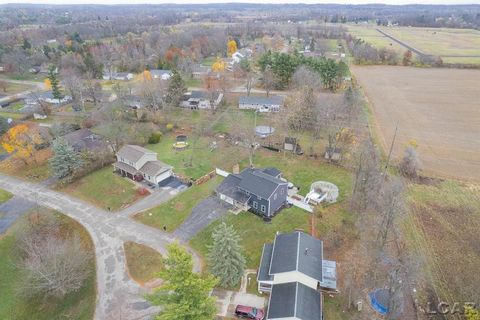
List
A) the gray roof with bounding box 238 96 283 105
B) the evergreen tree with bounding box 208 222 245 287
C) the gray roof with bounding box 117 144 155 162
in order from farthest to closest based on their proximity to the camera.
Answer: the gray roof with bounding box 238 96 283 105
the gray roof with bounding box 117 144 155 162
the evergreen tree with bounding box 208 222 245 287

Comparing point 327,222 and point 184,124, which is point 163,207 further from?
point 184,124

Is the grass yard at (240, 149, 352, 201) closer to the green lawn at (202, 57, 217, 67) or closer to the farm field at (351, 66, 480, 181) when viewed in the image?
the farm field at (351, 66, 480, 181)

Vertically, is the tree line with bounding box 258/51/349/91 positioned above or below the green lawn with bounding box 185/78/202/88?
above

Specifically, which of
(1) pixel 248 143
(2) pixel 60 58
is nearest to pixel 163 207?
(1) pixel 248 143

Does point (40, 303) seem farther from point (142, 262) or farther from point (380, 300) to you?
point (380, 300)

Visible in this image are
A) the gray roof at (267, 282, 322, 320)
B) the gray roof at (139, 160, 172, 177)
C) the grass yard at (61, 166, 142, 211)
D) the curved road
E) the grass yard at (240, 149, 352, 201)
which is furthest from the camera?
the gray roof at (139, 160, 172, 177)

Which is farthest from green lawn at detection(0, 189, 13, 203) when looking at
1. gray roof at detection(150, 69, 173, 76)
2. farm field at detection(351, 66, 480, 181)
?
gray roof at detection(150, 69, 173, 76)

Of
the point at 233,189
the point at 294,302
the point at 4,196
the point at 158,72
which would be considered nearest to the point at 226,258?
the point at 294,302
